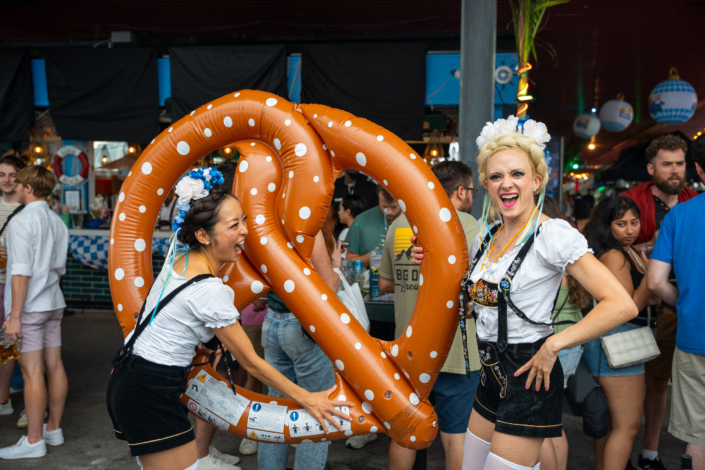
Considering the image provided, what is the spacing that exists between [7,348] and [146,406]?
1.83m

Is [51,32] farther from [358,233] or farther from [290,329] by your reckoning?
[290,329]

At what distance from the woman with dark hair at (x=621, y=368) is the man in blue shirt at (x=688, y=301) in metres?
0.18

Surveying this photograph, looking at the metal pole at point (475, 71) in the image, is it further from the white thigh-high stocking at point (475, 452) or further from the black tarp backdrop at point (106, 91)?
the black tarp backdrop at point (106, 91)

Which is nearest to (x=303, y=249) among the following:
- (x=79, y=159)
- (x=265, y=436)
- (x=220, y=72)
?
(x=265, y=436)

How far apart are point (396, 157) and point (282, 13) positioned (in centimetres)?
493

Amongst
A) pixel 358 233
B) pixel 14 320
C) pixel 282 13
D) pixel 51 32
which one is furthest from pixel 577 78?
pixel 14 320

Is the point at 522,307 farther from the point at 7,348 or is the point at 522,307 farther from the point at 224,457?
the point at 7,348

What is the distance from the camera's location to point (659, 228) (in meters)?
2.97

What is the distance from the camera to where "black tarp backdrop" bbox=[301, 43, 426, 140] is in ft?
17.9

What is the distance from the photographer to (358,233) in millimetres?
3961

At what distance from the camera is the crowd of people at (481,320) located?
1.63m

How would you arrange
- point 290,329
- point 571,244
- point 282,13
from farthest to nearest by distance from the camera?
point 282,13 → point 290,329 → point 571,244

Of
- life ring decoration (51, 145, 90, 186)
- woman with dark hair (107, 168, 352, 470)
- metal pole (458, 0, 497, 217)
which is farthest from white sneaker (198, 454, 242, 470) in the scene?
life ring decoration (51, 145, 90, 186)

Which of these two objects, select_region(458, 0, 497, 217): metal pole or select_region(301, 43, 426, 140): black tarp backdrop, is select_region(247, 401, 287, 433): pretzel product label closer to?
select_region(458, 0, 497, 217): metal pole
